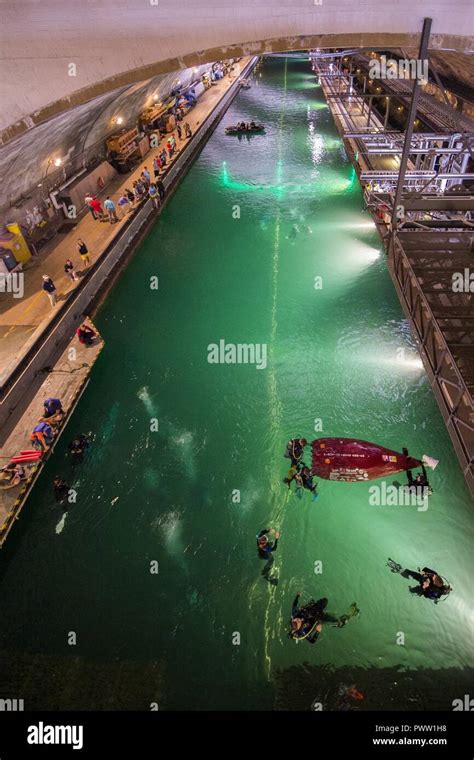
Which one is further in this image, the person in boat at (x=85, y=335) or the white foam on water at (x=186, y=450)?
the person in boat at (x=85, y=335)

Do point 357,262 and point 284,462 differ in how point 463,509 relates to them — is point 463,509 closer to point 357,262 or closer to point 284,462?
point 284,462

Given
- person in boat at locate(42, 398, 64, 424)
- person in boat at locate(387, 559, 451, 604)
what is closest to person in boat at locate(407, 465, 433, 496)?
person in boat at locate(387, 559, 451, 604)

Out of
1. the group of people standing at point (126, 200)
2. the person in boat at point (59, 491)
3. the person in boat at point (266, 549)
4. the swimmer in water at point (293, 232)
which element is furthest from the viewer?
the swimmer in water at point (293, 232)

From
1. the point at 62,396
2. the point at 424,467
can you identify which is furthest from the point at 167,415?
the point at 424,467

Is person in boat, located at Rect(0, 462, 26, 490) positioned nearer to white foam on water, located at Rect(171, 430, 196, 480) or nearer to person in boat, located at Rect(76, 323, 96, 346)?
white foam on water, located at Rect(171, 430, 196, 480)

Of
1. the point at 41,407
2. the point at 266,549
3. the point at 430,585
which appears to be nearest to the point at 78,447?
the point at 41,407

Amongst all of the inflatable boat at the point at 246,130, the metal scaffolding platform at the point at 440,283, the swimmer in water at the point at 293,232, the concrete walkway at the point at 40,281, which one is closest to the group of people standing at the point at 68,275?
the concrete walkway at the point at 40,281

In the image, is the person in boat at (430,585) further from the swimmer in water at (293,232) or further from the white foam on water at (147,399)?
the swimmer in water at (293,232)
